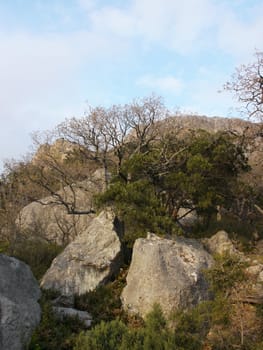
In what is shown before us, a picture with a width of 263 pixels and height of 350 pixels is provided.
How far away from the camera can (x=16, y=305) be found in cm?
744

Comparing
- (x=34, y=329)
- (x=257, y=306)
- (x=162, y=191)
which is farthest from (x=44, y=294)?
(x=162, y=191)

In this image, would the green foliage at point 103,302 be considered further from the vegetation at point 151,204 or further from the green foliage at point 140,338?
the green foliage at point 140,338

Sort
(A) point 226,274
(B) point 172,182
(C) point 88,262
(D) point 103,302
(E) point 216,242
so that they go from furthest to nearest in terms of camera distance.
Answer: (E) point 216,242
(B) point 172,182
(C) point 88,262
(D) point 103,302
(A) point 226,274

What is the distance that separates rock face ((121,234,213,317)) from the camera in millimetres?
10328

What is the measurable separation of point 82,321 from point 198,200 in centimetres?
725

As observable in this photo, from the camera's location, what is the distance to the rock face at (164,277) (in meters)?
10.3

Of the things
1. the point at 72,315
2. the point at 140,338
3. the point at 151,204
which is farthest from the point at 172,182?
the point at 140,338

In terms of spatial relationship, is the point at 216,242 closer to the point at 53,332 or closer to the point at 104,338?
the point at 53,332

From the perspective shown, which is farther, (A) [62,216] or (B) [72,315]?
(A) [62,216]

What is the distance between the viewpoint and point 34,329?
765 cm

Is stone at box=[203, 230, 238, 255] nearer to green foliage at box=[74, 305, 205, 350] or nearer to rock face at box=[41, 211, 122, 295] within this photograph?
rock face at box=[41, 211, 122, 295]

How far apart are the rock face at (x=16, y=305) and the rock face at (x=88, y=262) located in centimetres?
284

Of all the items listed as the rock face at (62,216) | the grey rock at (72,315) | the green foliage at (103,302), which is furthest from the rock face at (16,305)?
the rock face at (62,216)

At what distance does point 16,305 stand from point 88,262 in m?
4.82
